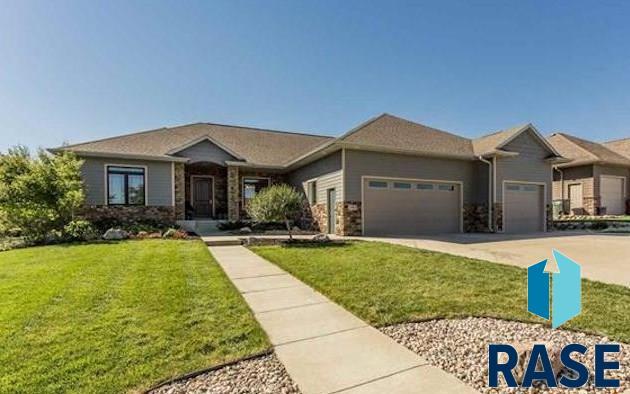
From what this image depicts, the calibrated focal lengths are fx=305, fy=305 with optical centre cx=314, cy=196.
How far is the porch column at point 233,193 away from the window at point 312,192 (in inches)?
148

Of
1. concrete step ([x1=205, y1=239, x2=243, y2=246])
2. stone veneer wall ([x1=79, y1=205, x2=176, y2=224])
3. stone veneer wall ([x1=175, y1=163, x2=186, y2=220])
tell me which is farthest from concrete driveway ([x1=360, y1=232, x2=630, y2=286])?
stone veneer wall ([x1=79, y1=205, x2=176, y2=224])

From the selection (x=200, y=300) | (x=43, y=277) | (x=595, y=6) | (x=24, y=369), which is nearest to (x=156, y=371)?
(x=24, y=369)

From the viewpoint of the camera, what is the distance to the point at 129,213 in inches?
535

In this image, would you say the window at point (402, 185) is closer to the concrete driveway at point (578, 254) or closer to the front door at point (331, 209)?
the front door at point (331, 209)

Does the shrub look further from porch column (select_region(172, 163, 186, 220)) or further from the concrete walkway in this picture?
the concrete walkway

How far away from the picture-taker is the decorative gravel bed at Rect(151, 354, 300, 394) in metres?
2.21

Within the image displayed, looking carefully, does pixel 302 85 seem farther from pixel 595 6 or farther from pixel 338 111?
pixel 595 6

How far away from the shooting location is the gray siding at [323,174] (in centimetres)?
1217

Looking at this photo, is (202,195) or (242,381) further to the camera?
(202,195)

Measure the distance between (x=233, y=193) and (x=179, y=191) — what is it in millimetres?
2531

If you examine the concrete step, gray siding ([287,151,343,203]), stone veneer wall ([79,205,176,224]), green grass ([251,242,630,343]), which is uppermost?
gray siding ([287,151,343,203])

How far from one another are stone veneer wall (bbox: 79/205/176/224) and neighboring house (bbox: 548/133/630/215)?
2324 centimetres

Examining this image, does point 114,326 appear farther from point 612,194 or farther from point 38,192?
point 612,194

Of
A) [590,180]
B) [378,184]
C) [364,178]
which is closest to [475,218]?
[378,184]
